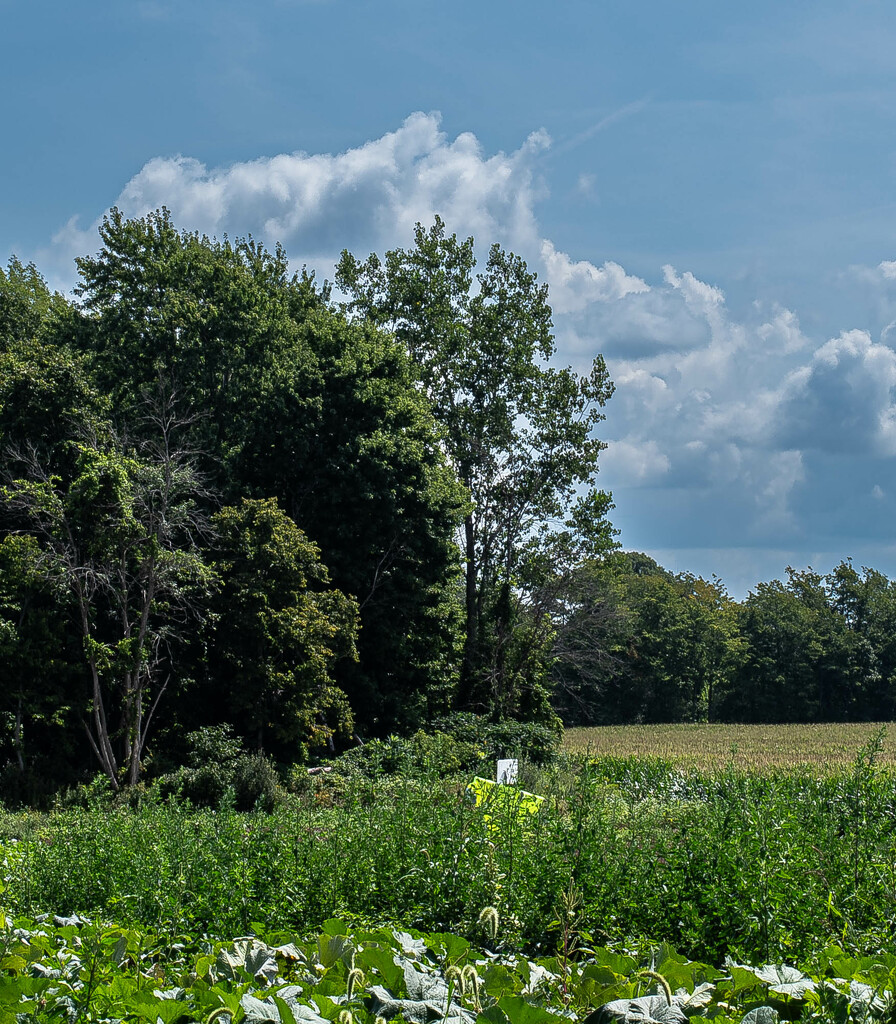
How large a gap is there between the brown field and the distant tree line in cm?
624

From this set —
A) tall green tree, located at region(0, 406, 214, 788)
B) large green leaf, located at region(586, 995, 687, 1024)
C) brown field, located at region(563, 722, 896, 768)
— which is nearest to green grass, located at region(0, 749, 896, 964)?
large green leaf, located at region(586, 995, 687, 1024)

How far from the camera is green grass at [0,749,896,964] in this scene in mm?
4832

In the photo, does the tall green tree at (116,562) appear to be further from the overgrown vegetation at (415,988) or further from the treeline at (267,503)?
the overgrown vegetation at (415,988)

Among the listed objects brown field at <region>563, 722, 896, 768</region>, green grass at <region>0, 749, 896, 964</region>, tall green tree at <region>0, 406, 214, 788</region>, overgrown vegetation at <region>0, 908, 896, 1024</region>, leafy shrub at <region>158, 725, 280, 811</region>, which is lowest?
brown field at <region>563, 722, 896, 768</region>

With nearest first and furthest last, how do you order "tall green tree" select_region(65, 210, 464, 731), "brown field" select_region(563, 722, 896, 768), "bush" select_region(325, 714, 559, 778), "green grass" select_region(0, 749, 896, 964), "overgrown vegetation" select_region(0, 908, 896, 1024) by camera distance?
"overgrown vegetation" select_region(0, 908, 896, 1024) < "green grass" select_region(0, 749, 896, 964) < "bush" select_region(325, 714, 559, 778) < "tall green tree" select_region(65, 210, 464, 731) < "brown field" select_region(563, 722, 896, 768)

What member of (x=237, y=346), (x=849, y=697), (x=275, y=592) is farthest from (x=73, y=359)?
(x=849, y=697)

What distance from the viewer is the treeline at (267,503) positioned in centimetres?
1741

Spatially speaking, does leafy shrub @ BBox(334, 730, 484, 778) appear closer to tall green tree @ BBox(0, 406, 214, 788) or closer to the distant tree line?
the distant tree line

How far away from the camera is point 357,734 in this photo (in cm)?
2231

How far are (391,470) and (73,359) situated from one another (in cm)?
740

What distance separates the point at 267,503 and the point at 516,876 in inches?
607

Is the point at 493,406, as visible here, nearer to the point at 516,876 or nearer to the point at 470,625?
the point at 470,625

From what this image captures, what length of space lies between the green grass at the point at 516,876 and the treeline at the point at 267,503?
36.4 feet

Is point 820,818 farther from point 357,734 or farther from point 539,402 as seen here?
point 539,402
